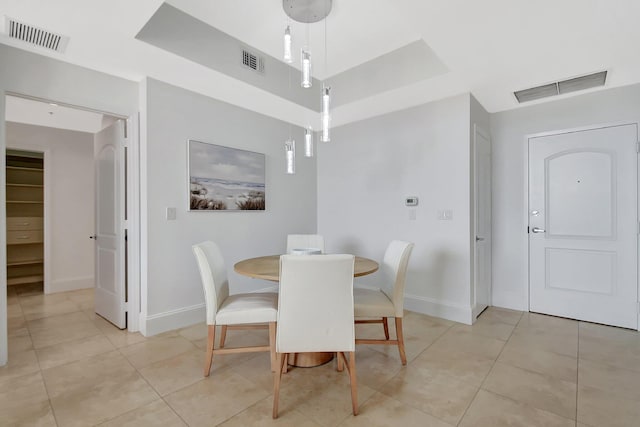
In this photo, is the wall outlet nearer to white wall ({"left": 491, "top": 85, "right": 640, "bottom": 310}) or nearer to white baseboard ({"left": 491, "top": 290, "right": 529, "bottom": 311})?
white wall ({"left": 491, "top": 85, "right": 640, "bottom": 310})

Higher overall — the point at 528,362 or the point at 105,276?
the point at 105,276

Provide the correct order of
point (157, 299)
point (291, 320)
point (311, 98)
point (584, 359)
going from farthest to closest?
point (311, 98), point (157, 299), point (584, 359), point (291, 320)

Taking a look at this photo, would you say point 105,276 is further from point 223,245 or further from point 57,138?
point 57,138

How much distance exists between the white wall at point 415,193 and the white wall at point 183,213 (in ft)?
3.43

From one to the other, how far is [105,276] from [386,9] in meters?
3.80

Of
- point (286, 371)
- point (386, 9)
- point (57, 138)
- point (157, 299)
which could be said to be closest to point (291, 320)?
point (286, 371)

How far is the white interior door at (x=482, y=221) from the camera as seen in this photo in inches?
127

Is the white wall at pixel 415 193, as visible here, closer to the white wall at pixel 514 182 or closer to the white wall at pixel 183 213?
the white wall at pixel 514 182

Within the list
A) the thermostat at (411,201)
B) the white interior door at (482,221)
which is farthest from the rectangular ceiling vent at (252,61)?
the white interior door at (482,221)

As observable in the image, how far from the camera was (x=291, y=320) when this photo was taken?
1.71m

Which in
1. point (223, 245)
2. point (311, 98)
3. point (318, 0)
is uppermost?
point (318, 0)

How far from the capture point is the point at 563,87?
9.61ft

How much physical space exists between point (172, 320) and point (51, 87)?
2.26m

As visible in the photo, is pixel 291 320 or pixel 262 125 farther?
pixel 262 125
